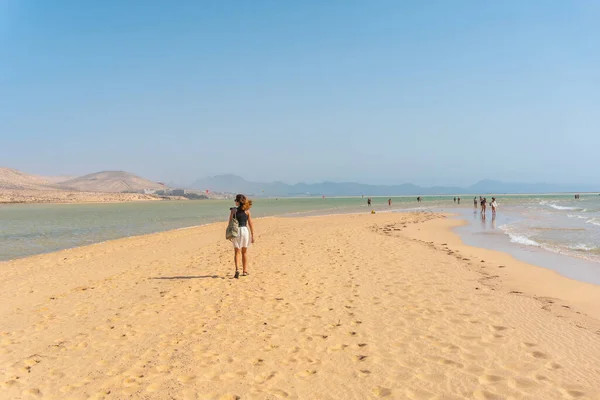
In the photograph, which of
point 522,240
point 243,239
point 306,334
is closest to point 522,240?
point 522,240

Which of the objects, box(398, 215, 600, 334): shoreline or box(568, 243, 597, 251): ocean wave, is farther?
box(568, 243, 597, 251): ocean wave

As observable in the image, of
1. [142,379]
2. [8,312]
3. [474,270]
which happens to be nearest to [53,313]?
[8,312]

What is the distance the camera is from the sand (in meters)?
4.48

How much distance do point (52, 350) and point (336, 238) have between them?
1416 centimetres

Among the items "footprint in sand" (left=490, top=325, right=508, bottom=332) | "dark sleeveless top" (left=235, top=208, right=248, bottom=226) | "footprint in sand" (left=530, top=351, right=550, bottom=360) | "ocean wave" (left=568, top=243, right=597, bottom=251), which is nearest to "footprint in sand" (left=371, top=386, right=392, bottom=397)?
"footprint in sand" (left=530, top=351, right=550, bottom=360)

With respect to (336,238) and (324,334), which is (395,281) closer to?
(324,334)

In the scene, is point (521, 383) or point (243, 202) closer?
point (521, 383)

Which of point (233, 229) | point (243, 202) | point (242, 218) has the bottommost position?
point (233, 229)

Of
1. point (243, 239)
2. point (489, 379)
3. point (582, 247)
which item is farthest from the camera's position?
point (582, 247)

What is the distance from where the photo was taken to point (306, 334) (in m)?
6.07

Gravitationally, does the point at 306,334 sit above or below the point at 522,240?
above

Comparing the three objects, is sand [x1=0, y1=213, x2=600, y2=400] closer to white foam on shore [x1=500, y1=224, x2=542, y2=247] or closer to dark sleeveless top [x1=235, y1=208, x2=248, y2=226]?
dark sleeveless top [x1=235, y1=208, x2=248, y2=226]

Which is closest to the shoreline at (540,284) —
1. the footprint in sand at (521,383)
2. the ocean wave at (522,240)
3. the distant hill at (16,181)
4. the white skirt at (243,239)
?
the footprint in sand at (521,383)

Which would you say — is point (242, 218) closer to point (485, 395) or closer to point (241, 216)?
point (241, 216)
